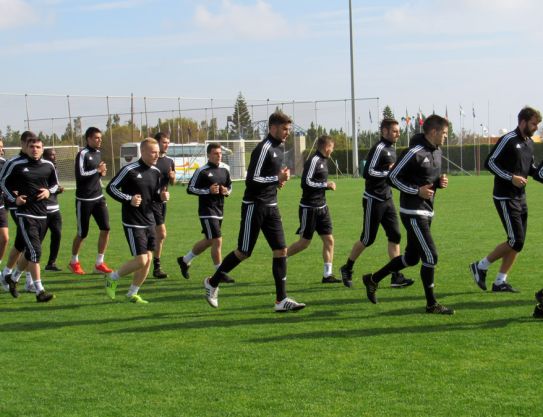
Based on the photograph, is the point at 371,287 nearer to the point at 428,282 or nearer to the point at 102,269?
the point at 428,282

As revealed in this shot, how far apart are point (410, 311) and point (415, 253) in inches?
25.4

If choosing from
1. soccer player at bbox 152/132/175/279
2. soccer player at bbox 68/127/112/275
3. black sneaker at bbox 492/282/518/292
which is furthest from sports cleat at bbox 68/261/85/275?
black sneaker at bbox 492/282/518/292

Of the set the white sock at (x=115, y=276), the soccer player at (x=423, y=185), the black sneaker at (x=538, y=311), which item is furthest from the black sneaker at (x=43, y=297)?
the black sneaker at (x=538, y=311)

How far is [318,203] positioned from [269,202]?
2297 mm

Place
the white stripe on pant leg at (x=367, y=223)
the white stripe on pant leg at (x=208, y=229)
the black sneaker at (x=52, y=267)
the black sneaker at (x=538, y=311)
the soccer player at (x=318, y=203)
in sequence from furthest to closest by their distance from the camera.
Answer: the black sneaker at (x=52, y=267)
the white stripe on pant leg at (x=208, y=229)
the soccer player at (x=318, y=203)
the white stripe on pant leg at (x=367, y=223)
the black sneaker at (x=538, y=311)

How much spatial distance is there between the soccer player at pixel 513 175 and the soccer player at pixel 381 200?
4.48 ft

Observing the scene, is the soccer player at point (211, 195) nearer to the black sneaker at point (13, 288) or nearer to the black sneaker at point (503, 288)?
the black sneaker at point (13, 288)

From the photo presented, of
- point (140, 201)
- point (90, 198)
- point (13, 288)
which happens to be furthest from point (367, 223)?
point (13, 288)

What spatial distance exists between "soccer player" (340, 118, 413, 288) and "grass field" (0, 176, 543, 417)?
1.05 feet

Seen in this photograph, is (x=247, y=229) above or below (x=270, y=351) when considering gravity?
above

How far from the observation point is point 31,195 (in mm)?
9961

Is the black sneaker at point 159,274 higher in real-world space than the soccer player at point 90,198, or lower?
lower

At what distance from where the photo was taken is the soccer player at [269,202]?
8.70 metres

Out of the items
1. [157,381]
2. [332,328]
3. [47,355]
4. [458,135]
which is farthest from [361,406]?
[458,135]
